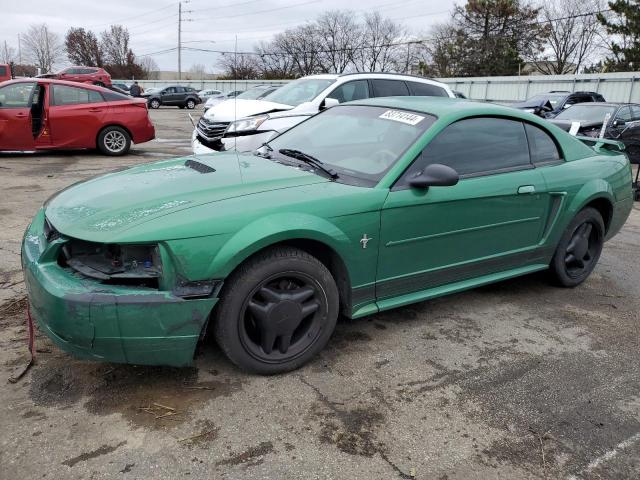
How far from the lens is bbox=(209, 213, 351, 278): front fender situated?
2510 mm

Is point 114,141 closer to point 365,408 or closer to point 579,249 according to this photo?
point 579,249

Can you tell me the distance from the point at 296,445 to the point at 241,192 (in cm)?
131

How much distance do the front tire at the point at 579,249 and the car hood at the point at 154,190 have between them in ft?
7.50

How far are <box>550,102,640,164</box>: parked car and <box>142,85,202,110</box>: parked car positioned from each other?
2815cm

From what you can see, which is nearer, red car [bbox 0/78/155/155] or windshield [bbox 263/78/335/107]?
windshield [bbox 263/78/335/107]

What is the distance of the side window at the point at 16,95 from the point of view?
919 centimetres

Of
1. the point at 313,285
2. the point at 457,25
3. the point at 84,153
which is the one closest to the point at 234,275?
the point at 313,285

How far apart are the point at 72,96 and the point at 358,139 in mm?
8066

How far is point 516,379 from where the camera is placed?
2.96 metres

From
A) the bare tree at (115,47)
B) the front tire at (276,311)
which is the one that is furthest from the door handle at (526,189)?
the bare tree at (115,47)

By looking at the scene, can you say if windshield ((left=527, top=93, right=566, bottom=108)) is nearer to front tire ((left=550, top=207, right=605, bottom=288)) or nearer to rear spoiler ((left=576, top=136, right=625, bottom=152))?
rear spoiler ((left=576, top=136, right=625, bottom=152))

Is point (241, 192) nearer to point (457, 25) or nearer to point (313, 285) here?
point (313, 285)

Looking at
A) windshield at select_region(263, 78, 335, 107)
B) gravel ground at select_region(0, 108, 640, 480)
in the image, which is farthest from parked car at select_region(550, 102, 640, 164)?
gravel ground at select_region(0, 108, 640, 480)

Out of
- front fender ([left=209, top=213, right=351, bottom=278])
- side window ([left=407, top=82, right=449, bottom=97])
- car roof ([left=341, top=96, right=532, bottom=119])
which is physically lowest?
front fender ([left=209, top=213, right=351, bottom=278])
